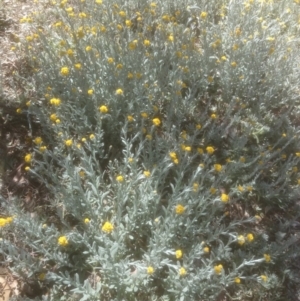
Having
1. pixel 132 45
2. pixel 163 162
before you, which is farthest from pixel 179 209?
pixel 132 45

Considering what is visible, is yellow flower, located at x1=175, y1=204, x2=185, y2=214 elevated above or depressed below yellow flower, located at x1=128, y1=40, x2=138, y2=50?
below

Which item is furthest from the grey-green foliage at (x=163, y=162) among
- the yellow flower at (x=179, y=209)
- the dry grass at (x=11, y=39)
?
the dry grass at (x=11, y=39)

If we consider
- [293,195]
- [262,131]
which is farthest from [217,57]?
[293,195]

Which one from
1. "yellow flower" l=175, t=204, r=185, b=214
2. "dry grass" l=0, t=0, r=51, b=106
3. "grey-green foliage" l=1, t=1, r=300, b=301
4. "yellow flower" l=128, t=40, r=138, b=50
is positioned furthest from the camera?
"dry grass" l=0, t=0, r=51, b=106

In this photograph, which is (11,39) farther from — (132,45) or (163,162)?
(163,162)

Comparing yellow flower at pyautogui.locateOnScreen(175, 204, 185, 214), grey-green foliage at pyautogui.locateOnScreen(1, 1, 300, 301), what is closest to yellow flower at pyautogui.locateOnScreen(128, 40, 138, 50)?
grey-green foliage at pyautogui.locateOnScreen(1, 1, 300, 301)

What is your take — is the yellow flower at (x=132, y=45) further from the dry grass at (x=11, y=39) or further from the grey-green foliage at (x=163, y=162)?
the dry grass at (x=11, y=39)

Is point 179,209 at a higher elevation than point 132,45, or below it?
below

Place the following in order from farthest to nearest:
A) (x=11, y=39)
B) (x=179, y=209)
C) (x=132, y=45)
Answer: (x=11, y=39) < (x=132, y=45) < (x=179, y=209)

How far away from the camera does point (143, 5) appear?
3.55 metres

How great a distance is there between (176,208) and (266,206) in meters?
1.11

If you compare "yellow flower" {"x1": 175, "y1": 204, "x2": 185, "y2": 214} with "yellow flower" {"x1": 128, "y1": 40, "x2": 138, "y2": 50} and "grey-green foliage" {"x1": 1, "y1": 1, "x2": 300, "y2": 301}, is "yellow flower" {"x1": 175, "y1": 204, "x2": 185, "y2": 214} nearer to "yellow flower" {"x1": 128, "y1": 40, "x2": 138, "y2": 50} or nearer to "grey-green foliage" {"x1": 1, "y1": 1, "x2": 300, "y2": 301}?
"grey-green foliage" {"x1": 1, "y1": 1, "x2": 300, "y2": 301}

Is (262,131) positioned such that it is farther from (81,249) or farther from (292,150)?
(81,249)

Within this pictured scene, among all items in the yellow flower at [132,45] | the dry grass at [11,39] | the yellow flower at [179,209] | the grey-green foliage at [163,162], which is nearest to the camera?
the yellow flower at [179,209]
